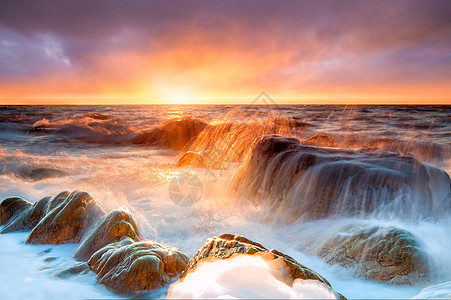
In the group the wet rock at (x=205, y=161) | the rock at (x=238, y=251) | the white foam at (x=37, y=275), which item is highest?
the rock at (x=238, y=251)

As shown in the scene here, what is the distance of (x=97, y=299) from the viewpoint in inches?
105

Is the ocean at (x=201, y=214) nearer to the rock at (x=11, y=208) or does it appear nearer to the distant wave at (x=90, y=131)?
the rock at (x=11, y=208)

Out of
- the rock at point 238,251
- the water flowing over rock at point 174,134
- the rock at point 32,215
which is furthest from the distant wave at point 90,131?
the rock at point 238,251

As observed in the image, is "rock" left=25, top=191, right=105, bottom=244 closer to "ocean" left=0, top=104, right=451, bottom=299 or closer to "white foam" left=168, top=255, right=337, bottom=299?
"ocean" left=0, top=104, right=451, bottom=299

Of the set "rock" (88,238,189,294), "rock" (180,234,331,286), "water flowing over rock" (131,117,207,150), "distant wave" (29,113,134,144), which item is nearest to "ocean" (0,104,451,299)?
"rock" (88,238,189,294)

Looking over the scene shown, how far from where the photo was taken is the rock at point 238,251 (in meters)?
2.11

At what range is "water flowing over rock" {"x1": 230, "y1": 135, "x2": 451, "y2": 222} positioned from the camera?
410 cm

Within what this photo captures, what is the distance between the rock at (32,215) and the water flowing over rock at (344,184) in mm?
3752

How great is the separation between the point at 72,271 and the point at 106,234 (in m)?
0.62

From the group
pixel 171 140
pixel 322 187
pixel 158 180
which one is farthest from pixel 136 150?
pixel 322 187

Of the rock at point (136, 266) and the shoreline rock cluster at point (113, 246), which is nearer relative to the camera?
the shoreline rock cluster at point (113, 246)

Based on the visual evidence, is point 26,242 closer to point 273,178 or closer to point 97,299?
point 97,299

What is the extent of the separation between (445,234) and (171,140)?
15.1 meters

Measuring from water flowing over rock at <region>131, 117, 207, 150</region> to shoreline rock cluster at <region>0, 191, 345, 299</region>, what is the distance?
11.7m
